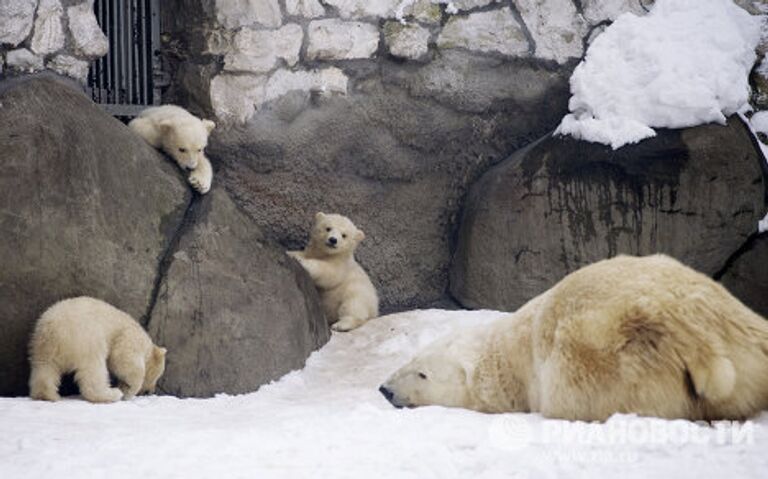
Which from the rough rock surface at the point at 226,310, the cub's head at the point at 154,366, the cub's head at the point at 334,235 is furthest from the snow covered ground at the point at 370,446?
the cub's head at the point at 334,235

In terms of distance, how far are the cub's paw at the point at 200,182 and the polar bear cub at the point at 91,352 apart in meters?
1.23

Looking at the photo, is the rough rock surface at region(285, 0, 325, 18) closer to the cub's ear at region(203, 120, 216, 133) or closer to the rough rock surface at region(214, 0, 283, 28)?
the rough rock surface at region(214, 0, 283, 28)

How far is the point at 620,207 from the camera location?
746 cm

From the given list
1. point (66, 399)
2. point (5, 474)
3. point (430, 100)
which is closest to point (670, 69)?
point (430, 100)

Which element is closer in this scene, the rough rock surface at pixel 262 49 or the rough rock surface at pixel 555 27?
the rough rock surface at pixel 262 49

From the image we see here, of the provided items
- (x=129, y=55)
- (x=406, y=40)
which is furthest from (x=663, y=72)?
(x=129, y=55)

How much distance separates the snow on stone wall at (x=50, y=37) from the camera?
641 centimetres

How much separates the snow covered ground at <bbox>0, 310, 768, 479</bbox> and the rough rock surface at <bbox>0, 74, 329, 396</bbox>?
90 centimetres

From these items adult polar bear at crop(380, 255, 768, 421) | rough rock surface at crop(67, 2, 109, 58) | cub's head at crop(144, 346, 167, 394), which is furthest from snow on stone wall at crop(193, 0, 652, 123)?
adult polar bear at crop(380, 255, 768, 421)

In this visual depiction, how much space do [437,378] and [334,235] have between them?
2749mm

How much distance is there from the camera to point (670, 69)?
761 cm

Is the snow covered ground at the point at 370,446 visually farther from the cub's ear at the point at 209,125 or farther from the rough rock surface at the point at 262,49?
the rough rock surface at the point at 262,49

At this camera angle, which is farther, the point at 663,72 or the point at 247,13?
the point at 663,72

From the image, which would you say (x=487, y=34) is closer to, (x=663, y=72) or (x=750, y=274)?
(x=663, y=72)
